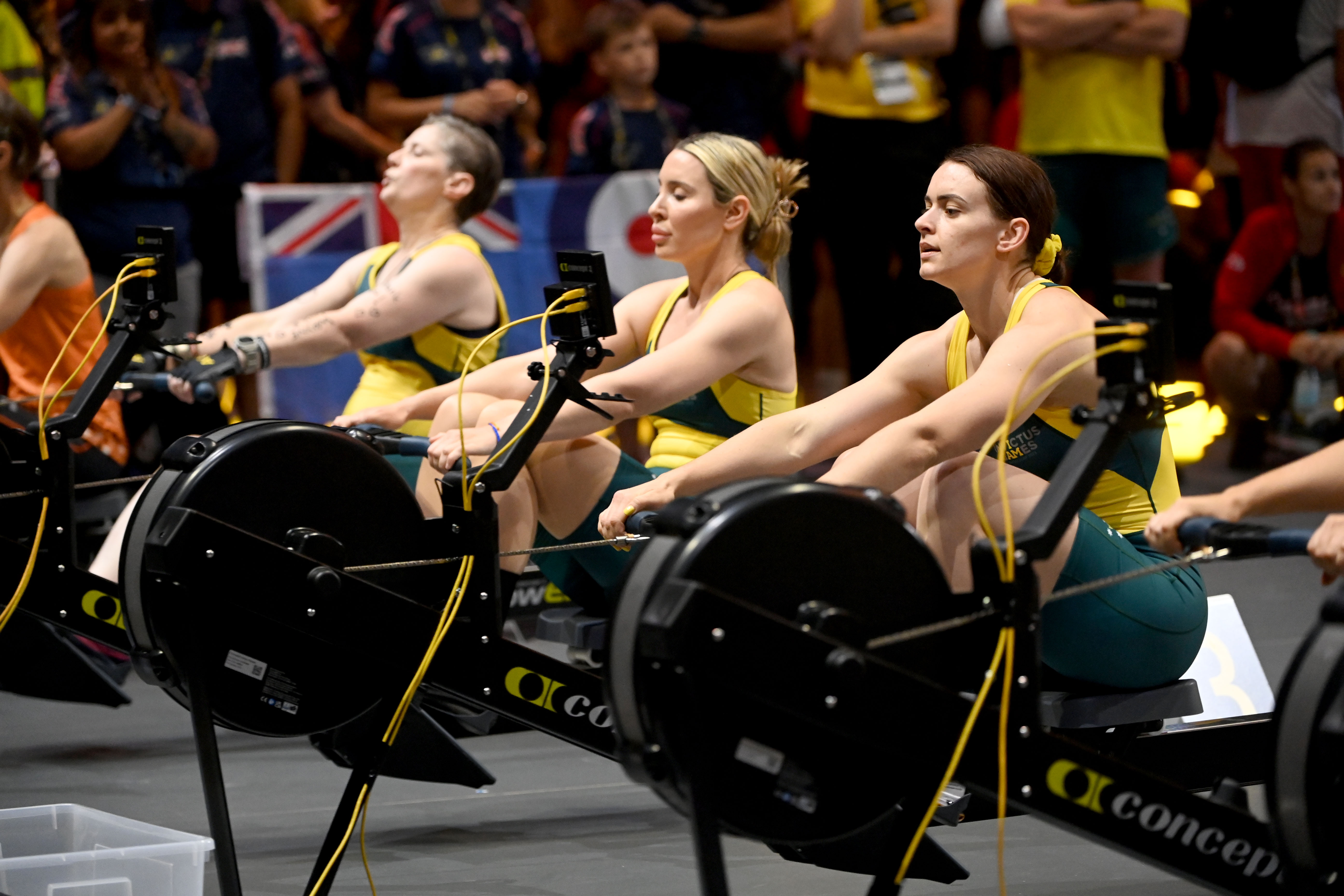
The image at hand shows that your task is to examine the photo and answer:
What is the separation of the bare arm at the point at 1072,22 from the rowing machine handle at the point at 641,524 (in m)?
3.15

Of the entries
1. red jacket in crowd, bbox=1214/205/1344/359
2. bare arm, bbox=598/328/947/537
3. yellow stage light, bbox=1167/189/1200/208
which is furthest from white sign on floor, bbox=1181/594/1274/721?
yellow stage light, bbox=1167/189/1200/208

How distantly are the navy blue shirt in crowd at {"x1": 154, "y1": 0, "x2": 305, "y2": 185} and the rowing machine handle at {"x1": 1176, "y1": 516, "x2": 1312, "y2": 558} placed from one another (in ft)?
15.3

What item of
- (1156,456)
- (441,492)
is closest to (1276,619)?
(1156,456)

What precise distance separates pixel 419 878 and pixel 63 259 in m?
2.32

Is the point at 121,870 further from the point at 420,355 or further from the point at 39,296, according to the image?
the point at 39,296

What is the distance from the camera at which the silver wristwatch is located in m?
3.91

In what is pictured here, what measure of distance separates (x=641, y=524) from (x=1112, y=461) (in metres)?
0.76

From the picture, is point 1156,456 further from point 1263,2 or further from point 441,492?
point 1263,2

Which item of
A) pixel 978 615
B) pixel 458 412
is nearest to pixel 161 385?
pixel 458 412

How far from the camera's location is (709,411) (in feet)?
11.9

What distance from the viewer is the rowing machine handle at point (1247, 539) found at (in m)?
2.21

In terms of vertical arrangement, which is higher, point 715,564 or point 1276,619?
point 715,564

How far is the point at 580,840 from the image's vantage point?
346 centimetres

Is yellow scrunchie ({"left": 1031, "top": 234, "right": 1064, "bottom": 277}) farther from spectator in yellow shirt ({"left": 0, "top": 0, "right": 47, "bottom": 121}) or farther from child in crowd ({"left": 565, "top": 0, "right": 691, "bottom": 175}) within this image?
spectator in yellow shirt ({"left": 0, "top": 0, "right": 47, "bottom": 121})
